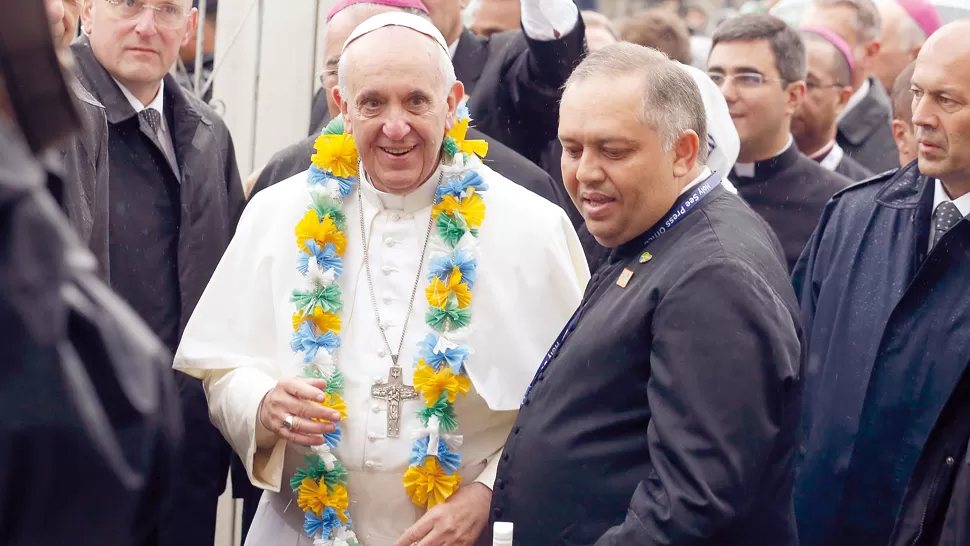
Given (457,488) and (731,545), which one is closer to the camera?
(731,545)

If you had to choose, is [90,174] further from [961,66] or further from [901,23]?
[901,23]

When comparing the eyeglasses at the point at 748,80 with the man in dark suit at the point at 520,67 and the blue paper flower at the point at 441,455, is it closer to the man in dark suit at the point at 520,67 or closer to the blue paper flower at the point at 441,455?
the man in dark suit at the point at 520,67

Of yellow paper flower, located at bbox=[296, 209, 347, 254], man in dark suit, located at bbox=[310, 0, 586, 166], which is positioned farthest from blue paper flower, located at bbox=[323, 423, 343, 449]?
man in dark suit, located at bbox=[310, 0, 586, 166]

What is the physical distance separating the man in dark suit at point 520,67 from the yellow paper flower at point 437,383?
1.69 metres

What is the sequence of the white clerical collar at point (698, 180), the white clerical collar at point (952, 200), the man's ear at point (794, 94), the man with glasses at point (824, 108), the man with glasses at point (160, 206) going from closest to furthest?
the white clerical collar at point (698, 180) < the white clerical collar at point (952, 200) < the man with glasses at point (160, 206) < the man's ear at point (794, 94) < the man with glasses at point (824, 108)

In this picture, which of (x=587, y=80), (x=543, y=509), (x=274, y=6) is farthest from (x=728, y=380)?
(x=274, y=6)

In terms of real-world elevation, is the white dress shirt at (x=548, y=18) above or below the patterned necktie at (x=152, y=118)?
above

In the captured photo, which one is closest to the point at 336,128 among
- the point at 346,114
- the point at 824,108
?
the point at 346,114

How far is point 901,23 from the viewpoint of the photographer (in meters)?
8.28

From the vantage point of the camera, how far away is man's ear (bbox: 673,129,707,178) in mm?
3391

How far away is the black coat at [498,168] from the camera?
202 inches

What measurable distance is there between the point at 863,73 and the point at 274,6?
3.59 metres

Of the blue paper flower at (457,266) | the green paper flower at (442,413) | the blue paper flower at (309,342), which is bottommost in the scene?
the green paper flower at (442,413)

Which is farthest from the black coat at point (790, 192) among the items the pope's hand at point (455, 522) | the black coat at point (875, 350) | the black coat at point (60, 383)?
the black coat at point (60, 383)
